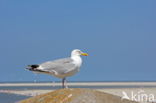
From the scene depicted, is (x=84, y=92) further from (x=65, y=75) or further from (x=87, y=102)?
(x=65, y=75)

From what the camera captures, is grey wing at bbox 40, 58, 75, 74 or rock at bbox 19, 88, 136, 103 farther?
grey wing at bbox 40, 58, 75, 74

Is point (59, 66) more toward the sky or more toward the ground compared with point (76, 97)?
more toward the sky

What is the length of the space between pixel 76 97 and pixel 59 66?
9.80 ft

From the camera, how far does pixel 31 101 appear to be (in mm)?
12633

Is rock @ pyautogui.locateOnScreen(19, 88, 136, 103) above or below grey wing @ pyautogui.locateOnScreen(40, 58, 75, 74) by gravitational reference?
below

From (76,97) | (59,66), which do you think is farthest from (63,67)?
(76,97)

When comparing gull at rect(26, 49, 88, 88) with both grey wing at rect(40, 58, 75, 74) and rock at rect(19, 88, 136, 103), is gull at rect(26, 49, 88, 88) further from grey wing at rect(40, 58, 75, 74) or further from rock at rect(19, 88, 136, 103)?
rock at rect(19, 88, 136, 103)

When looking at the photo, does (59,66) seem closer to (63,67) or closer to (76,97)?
(63,67)

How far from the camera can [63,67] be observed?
14797mm

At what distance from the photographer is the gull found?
1468 centimetres

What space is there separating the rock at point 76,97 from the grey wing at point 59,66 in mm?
2015

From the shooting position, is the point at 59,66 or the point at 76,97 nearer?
the point at 76,97

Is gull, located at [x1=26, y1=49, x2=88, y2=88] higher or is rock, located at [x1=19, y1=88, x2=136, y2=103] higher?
gull, located at [x1=26, y1=49, x2=88, y2=88]

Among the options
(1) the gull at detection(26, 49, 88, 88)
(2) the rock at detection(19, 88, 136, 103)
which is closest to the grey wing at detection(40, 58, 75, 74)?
(1) the gull at detection(26, 49, 88, 88)
